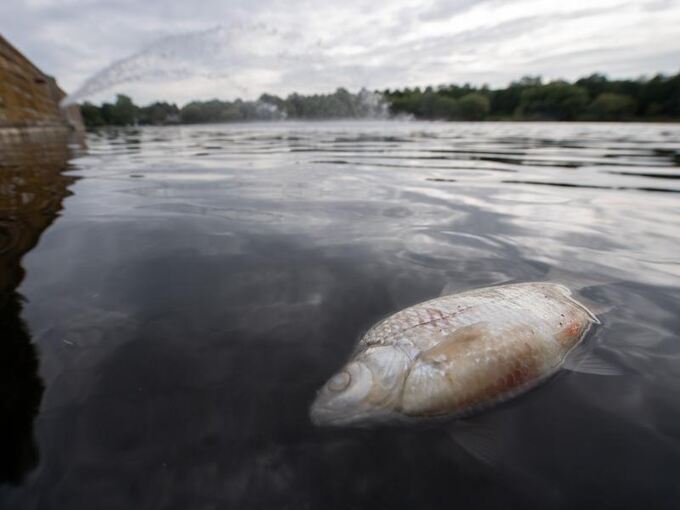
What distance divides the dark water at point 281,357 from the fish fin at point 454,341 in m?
0.33

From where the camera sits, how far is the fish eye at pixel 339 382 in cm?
178

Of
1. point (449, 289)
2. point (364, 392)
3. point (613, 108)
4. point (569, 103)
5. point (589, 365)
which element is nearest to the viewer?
point (364, 392)

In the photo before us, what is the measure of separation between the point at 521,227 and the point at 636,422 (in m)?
3.12

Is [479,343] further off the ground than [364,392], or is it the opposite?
[479,343]

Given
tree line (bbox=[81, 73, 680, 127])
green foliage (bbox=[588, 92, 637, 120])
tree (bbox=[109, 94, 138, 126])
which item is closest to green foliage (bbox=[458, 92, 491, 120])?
tree line (bbox=[81, 73, 680, 127])

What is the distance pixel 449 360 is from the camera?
1.83 metres

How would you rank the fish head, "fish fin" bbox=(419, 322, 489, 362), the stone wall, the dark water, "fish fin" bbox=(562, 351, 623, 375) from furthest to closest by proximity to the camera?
the stone wall, "fish fin" bbox=(562, 351, 623, 375), "fish fin" bbox=(419, 322, 489, 362), the fish head, the dark water

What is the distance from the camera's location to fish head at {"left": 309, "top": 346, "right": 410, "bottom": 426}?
1705 millimetres

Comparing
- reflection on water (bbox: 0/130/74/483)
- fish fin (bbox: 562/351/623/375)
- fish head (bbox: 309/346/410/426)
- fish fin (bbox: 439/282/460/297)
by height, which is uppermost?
reflection on water (bbox: 0/130/74/483)

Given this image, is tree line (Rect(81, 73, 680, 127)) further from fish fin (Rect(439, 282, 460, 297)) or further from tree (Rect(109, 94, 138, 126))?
fish fin (Rect(439, 282, 460, 297))

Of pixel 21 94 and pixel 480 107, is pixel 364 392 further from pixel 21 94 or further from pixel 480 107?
pixel 480 107

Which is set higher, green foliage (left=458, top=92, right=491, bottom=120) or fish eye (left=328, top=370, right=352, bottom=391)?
green foliage (left=458, top=92, right=491, bottom=120)

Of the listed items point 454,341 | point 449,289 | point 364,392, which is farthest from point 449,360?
point 449,289

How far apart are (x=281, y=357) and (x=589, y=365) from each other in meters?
1.72
